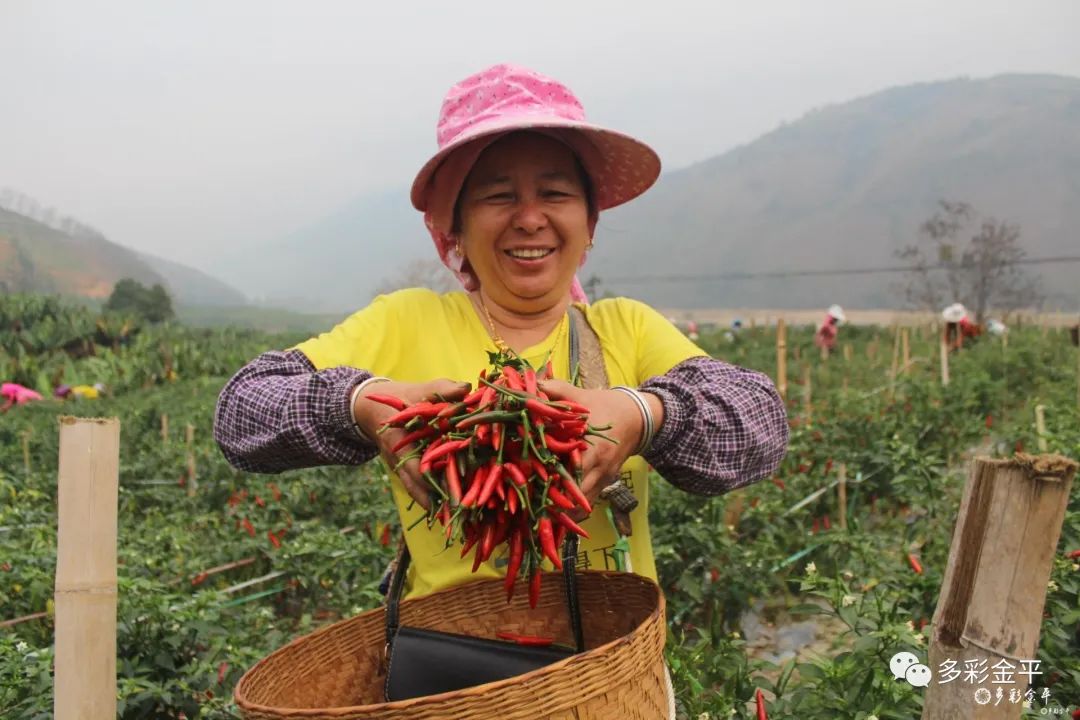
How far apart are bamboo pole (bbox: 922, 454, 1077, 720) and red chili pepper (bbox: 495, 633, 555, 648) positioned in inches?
24.6

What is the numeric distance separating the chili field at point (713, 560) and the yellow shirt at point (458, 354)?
677 mm

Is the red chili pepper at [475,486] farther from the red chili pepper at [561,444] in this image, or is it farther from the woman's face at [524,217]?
the woman's face at [524,217]

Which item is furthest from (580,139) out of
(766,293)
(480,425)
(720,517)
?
(766,293)

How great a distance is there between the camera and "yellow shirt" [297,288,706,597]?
1.72 meters

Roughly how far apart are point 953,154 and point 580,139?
106546 millimetres

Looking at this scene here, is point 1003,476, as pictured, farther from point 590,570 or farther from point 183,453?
point 183,453

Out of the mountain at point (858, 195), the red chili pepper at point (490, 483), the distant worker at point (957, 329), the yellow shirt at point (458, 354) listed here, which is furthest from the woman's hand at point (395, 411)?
the mountain at point (858, 195)

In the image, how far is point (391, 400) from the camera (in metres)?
1.39

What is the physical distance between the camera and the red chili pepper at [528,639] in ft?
5.08

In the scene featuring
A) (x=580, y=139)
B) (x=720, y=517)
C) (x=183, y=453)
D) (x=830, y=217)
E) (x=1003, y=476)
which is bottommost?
(x=183, y=453)

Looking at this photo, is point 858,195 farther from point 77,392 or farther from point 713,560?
point 713,560

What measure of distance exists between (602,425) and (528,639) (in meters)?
0.44

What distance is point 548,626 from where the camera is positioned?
173 cm
